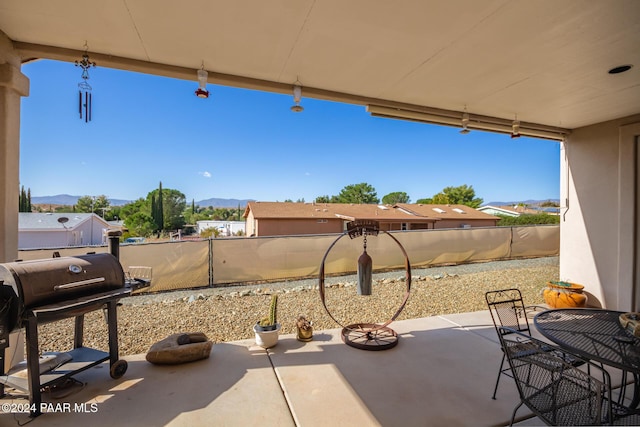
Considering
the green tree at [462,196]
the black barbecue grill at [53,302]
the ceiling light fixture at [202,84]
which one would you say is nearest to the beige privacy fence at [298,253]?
the black barbecue grill at [53,302]

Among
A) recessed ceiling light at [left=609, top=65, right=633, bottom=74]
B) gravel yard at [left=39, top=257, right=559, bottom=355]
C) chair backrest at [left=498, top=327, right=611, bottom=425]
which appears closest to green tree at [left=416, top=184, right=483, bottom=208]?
gravel yard at [left=39, top=257, right=559, bottom=355]

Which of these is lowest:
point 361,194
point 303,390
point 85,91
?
point 303,390

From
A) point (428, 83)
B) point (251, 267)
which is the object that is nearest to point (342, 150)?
point (251, 267)

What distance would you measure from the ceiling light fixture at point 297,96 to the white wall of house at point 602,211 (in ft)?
15.5

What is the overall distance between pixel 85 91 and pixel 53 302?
6.27ft

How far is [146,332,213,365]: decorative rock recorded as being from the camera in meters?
2.73

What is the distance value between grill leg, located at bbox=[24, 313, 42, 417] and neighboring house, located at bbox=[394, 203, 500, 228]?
63.2ft

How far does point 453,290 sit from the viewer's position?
5949 millimetres

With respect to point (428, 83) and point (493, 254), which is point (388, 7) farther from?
point (493, 254)

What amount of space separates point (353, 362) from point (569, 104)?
4207 mm

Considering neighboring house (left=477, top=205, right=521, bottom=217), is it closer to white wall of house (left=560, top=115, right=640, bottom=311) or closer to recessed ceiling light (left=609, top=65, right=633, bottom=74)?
white wall of house (left=560, top=115, right=640, bottom=311)

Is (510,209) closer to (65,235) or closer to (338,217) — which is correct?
(338,217)

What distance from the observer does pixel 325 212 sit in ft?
59.5

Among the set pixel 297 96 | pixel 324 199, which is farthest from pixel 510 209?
pixel 297 96
